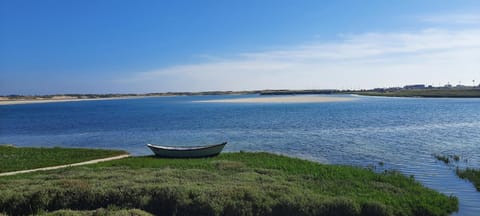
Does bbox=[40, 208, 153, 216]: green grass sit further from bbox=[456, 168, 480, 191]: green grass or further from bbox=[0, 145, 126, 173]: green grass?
bbox=[456, 168, 480, 191]: green grass

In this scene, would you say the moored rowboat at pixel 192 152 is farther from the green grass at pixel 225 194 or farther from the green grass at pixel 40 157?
the green grass at pixel 225 194

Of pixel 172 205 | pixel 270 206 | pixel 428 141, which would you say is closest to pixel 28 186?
pixel 172 205

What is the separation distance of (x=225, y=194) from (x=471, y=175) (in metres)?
15.0

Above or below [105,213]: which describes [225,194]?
above

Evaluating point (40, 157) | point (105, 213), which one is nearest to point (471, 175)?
point (105, 213)

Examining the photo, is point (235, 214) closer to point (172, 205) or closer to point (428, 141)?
point (172, 205)

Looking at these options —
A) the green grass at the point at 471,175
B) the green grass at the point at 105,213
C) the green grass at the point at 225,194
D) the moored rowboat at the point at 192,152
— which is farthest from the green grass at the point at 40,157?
the green grass at the point at 471,175

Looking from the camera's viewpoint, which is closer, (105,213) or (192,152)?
(105,213)

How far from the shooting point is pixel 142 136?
48.1m

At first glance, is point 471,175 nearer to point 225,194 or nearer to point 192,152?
point 225,194

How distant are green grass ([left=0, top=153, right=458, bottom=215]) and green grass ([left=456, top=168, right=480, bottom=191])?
395 cm

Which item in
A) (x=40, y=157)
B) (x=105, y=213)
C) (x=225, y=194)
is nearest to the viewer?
(x=105, y=213)

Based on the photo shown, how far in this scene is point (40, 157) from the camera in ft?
95.7

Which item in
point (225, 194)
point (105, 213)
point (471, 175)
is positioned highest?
point (225, 194)
